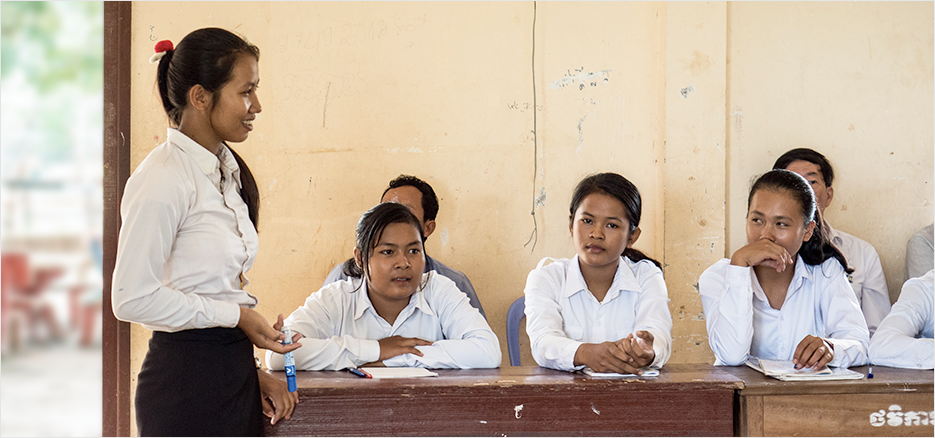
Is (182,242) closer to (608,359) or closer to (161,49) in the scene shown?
(161,49)

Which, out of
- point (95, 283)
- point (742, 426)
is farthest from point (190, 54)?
point (95, 283)

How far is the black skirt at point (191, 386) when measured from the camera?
152 cm

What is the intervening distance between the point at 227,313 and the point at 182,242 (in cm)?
18

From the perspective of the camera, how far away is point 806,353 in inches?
76.9

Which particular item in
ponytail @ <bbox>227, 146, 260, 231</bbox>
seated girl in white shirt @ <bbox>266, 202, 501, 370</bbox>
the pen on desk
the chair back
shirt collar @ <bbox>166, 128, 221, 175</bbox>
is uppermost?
shirt collar @ <bbox>166, 128, 221, 175</bbox>

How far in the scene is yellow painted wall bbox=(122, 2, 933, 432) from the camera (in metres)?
3.56

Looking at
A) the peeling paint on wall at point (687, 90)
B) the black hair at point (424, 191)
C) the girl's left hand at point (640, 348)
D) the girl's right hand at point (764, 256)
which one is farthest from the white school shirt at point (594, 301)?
the peeling paint on wall at point (687, 90)

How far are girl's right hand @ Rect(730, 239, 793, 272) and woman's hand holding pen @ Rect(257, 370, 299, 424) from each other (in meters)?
1.47

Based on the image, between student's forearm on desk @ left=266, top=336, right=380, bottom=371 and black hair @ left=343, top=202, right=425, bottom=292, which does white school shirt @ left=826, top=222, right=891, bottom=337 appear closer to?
black hair @ left=343, top=202, right=425, bottom=292

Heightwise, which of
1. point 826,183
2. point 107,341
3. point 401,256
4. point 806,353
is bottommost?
point 107,341

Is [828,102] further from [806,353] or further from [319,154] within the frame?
[319,154]

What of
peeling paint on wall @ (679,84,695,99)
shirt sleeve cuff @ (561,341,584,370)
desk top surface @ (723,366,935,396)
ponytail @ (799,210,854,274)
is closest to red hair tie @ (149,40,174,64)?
shirt sleeve cuff @ (561,341,584,370)

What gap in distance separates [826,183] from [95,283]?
11.9ft

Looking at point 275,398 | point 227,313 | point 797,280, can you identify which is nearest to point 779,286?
point 797,280
